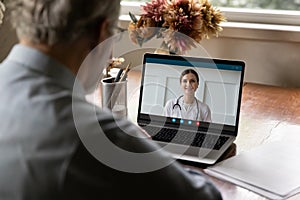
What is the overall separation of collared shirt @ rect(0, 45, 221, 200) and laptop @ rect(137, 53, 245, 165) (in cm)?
59

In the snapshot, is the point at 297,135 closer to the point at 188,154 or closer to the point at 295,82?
the point at 188,154

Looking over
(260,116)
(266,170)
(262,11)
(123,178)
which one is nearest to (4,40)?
(262,11)

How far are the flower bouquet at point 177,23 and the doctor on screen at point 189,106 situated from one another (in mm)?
331

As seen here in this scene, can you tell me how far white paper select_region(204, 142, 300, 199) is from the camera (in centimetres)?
119

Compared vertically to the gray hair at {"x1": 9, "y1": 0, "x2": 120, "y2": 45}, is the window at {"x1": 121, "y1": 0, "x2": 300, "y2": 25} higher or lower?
lower

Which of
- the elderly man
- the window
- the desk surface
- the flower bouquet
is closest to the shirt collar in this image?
the elderly man

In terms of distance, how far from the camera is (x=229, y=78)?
1498 millimetres

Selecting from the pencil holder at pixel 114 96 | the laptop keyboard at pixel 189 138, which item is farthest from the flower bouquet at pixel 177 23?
the laptop keyboard at pixel 189 138

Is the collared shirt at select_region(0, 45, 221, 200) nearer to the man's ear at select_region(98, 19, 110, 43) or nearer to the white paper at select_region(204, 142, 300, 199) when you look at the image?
the man's ear at select_region(98, 19, 110, 43)

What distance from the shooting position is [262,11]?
7.72 ft

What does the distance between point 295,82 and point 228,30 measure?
370 millimetres

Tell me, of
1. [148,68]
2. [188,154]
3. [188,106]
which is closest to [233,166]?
[188,154]

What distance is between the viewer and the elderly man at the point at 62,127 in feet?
2.49

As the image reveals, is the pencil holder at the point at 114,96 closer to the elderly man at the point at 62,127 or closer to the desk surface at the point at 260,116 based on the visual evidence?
Answer: the desk surface at the point at 260,116
